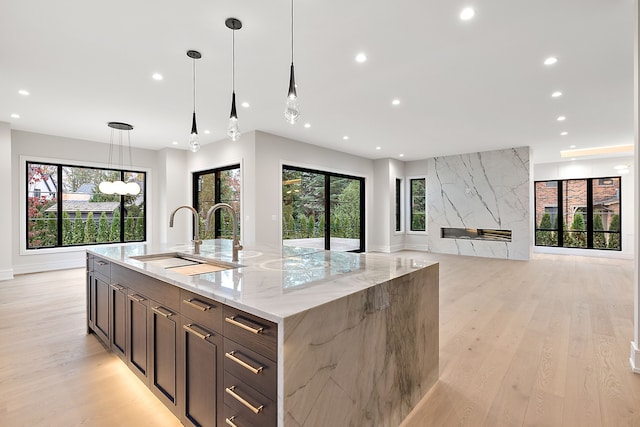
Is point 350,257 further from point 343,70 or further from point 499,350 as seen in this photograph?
point 343,70

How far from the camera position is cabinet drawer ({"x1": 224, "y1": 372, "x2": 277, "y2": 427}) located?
3.95 ft

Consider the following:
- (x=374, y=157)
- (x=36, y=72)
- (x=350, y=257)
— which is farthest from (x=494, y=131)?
(x=36, y=72)

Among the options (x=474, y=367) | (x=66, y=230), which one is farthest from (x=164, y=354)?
(x=66, y=230)

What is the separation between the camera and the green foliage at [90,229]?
23.6 feet

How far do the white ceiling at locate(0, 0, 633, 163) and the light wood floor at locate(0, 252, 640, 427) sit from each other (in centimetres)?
286

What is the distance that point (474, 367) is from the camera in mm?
2533

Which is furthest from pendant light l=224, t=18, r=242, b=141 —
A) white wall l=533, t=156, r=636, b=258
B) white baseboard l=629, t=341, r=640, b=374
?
white wall l=533, t=156, r=636, b=258

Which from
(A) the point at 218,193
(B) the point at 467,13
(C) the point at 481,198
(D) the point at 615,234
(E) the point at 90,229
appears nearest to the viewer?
(B) the point at 467,13

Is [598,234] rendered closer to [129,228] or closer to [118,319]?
[118,319]

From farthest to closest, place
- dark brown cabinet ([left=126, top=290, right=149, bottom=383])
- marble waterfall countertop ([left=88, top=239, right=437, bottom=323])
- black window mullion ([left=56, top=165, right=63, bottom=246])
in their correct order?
black window mullion ([left=56, top=165, right=63, bottom=246]), dark brown cabinet ([left=126, top=290, right=149, bottom=383]), marble waterfall countertop ([left=88, top=239, right=437, bottom=323])

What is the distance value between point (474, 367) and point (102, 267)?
10.7ft

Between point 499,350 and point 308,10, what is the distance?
3.36 metres

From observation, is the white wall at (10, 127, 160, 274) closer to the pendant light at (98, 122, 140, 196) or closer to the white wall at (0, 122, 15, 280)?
the white wall at (0, 122, 15, 280)

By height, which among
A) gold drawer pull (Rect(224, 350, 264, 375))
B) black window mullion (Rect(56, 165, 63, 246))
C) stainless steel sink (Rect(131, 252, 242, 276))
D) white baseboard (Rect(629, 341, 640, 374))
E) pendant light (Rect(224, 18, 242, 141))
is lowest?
white baseboard (Rect(629, 341, 640, 374))
